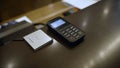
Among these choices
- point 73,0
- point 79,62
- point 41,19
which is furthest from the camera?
point 73,0

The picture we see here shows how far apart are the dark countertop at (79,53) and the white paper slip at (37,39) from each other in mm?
19

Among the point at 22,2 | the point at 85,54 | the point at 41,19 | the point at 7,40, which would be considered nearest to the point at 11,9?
the point at 22,2

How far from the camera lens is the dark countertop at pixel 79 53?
55cm

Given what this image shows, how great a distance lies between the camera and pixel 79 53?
0.59m

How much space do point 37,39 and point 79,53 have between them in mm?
182

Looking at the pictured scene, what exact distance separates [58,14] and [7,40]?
401 mm

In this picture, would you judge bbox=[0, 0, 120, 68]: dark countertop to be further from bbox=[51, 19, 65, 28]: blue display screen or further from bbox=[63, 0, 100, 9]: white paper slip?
bbox=[63, 0, 100, 9]: white paper slip

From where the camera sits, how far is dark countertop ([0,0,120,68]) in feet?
1.82

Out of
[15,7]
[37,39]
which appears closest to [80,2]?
[15,7]

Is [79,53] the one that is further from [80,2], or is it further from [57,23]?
[80,2]

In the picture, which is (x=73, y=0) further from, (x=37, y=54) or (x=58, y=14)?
(x=37, y=54)

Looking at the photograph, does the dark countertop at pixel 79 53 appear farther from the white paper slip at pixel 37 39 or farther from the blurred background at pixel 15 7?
the blurred background at pixel 15 7

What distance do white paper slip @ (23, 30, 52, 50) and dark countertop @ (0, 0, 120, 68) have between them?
0.02 metres

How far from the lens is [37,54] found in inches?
23.3
